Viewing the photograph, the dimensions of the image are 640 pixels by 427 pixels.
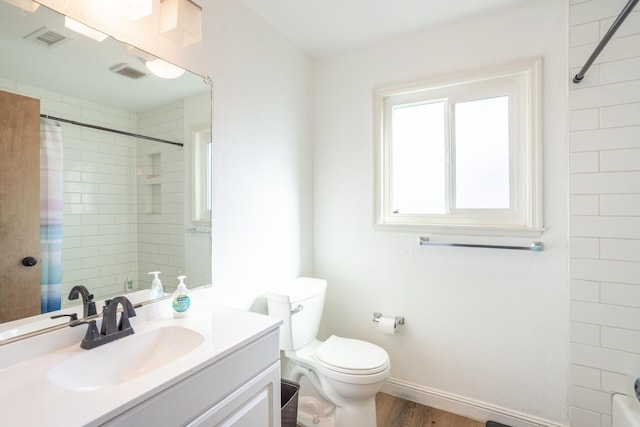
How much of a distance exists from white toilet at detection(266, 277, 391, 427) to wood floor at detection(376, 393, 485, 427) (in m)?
0.29

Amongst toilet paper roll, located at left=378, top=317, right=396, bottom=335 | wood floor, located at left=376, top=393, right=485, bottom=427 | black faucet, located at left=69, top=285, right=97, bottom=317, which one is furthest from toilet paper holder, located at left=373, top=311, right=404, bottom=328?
black faucet, located at left=69, top=285, right=97, bottom=317

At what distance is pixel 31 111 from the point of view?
98 centimetres

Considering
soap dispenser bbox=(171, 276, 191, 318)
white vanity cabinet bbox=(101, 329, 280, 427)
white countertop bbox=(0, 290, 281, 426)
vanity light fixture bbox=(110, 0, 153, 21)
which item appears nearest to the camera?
white countertop bbox=(0, 290, 281, 426)

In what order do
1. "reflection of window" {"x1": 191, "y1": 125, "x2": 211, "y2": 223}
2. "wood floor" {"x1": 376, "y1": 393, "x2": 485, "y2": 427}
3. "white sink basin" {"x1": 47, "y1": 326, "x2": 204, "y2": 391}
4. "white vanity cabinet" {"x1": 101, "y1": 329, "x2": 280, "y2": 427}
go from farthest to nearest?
"wood floor" {"x1": 376, "y1": 393, "x2": 485, "y2": 427}
"reflection of window" {"x1": 191, "y1": 125, "x2": 211, "y2": 223}
"white sink basin" {"x1": 47, "y1": 326, "x2": 204, "y2": 391}
"white vanity cabinet" {"x1": 101, "y1": 329, "x2": 280, "y2": 427}

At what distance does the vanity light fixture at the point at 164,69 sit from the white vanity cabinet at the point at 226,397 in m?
1.13

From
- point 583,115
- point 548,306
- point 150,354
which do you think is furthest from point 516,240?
point 150,354

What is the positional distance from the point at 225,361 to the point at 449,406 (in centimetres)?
160

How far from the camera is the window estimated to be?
5.77ft

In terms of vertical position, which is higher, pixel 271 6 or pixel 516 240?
pixel 271 6

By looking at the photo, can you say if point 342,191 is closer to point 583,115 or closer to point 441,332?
point 441,332

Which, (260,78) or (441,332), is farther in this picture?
(441,332)

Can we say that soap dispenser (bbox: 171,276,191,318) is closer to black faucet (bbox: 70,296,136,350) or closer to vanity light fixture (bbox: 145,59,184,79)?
black faucet (bbox: 70,296,136,350)


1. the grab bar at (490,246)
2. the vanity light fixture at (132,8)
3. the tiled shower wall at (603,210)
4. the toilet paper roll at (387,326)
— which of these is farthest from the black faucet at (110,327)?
the tiled shower wall at (603,210)

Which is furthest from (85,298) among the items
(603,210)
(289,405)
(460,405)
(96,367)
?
(603,210)
